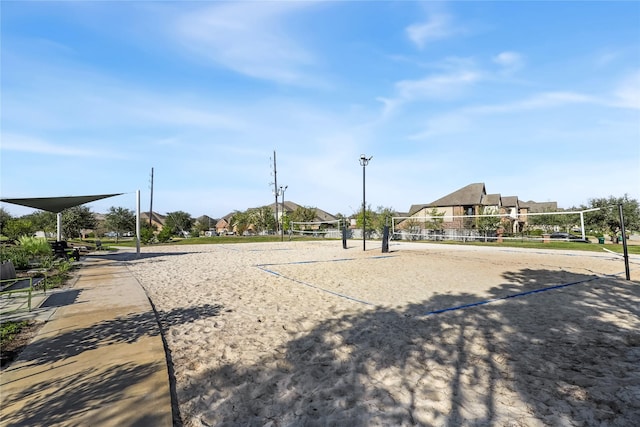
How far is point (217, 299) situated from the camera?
284 inches

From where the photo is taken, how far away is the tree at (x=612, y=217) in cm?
3766

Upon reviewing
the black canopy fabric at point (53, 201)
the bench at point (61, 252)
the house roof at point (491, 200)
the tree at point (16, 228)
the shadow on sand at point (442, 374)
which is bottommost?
the shadow on sand at point (442, 374)

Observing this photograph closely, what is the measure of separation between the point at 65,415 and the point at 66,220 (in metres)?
42.8

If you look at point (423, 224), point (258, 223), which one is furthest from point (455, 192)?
point (258, 223)

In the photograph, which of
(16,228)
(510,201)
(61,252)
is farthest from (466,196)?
(16,228)

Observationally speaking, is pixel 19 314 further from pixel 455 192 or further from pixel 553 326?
pixel 455 192

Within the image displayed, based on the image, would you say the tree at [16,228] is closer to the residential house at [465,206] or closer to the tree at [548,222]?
the residential house at [465,206]

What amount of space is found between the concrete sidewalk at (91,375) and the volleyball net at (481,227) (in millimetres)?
20014

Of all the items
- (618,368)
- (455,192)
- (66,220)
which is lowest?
(618,368)

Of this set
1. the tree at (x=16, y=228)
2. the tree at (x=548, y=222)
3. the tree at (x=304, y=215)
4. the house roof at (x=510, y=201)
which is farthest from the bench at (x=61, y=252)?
the tree at (x=548, y=222)

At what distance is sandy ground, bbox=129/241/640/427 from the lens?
2.99m

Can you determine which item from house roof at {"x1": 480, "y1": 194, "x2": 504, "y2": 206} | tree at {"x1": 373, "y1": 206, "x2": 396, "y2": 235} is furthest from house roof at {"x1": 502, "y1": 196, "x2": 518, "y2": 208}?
tree at {"x1": 373, "y1": 206, "x2": 396, "y2": 235}

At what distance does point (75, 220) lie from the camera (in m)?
36.7

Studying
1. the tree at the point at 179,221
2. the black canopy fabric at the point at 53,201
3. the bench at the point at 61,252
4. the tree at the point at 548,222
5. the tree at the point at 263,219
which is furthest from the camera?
the tree at the point at 179,221
